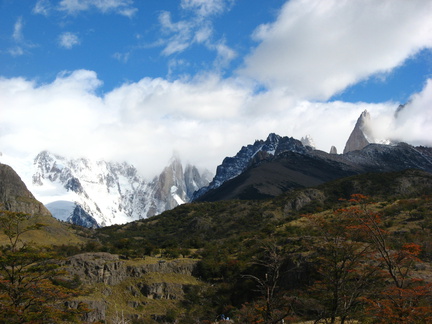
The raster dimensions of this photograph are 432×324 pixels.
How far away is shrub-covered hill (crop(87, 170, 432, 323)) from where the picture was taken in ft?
66.7

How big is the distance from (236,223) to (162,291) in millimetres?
56700

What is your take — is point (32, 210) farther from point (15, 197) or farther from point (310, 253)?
point (310, 253)

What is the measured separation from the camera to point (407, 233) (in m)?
50.0

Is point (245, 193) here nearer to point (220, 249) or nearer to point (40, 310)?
point (220, 249)

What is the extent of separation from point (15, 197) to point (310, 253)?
374ft

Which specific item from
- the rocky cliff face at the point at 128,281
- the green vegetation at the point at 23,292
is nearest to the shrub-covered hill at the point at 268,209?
the rocky cliff face at the point at 128,281

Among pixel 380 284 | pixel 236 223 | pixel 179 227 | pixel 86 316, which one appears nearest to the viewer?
pixel 380 284

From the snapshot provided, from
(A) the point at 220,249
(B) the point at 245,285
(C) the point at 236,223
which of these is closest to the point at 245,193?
(C) the point at 236,223

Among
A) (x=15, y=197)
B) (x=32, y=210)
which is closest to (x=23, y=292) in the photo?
(x=32, y=210)

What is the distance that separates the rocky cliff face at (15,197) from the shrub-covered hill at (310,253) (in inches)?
961

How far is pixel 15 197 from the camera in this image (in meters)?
129

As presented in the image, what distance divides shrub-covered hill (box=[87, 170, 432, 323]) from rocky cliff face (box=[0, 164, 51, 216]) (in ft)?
80.1

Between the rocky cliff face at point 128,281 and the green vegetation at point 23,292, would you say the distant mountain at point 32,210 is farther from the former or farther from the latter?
the green vegetation at point 23,292

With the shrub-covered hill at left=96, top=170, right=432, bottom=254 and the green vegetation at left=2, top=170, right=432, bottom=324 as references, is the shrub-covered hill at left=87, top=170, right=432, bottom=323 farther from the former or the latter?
the shrub-covered hill at left=96, top=170, right=432, bottom=254
